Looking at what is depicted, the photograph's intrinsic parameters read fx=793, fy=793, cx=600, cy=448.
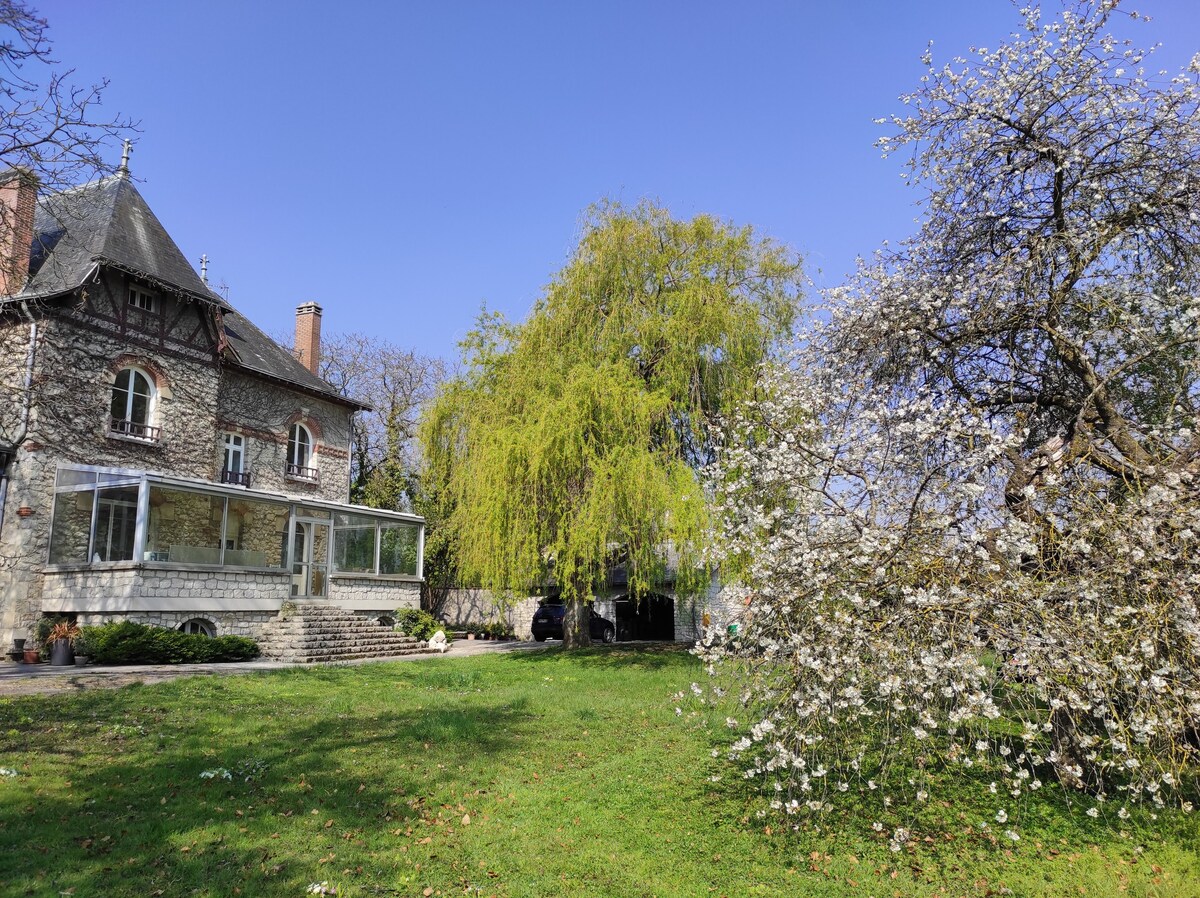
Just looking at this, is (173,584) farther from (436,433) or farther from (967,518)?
(967,518)

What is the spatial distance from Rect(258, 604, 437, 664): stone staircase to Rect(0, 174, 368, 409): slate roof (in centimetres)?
696

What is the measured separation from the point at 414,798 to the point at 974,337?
22.0ft

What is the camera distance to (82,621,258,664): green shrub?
1426cm

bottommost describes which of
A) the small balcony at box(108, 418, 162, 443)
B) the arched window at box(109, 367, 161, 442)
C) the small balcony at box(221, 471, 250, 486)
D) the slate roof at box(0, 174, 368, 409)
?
the small balcony at box(221, 471, 250, 486)

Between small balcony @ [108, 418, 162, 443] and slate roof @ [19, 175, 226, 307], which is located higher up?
slate roof @ [19, 175, 226, 307]

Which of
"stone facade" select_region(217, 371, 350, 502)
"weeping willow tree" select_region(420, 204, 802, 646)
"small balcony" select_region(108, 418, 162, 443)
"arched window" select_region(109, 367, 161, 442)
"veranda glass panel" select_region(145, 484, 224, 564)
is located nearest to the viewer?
"weeping willow tree" select_region(420, 204, 802, 646)

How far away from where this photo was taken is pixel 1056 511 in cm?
574

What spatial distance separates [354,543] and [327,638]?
13.1 feet

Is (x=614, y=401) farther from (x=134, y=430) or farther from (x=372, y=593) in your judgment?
(x=134, y=430)

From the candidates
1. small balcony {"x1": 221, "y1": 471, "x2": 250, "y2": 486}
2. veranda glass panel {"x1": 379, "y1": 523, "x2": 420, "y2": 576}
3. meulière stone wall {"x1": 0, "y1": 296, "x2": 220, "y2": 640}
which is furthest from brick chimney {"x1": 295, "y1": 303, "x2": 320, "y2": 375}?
meulière stone wall {"x1": 0, "y1": 296, "x2": 220, "y2": 640}

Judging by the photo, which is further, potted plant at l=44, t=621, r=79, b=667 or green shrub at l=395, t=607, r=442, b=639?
green shrub at l=395, t=607, r=442, b=639

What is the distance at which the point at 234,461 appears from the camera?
20984 millimetres

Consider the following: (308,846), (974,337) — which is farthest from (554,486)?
(308,846)

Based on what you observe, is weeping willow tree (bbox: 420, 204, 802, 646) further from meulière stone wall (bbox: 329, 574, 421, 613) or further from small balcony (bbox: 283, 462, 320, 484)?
small balcony (bbox: 283, 462, 320, 484)
